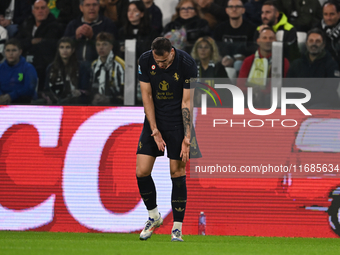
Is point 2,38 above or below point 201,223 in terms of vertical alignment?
above

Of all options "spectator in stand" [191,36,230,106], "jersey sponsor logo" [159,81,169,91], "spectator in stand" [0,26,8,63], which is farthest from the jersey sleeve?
"spectator in stand" [0,26,8,63]

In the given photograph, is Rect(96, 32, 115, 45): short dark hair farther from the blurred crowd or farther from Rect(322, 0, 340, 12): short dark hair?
Rect(322, 0, 340, 12): short dark hair

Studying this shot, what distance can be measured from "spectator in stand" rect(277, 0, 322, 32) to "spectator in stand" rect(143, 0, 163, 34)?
1967 millimetres

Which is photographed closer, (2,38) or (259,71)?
(259,71)

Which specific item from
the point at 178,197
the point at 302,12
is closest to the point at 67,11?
the point at 302,12

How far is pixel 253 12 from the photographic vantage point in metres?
7.92

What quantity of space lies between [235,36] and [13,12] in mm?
4029

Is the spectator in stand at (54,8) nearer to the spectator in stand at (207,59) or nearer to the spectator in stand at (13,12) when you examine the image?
the spectator in stand at (13,12)

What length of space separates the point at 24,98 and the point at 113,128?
172 centimetres

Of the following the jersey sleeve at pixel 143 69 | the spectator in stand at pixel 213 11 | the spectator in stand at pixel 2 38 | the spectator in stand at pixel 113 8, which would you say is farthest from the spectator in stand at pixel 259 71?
the spectator in stand at pixel 2 38

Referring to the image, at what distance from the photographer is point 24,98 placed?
704cm

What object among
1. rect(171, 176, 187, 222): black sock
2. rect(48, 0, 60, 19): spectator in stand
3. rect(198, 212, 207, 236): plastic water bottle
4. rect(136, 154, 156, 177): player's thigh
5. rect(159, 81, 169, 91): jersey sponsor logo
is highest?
rect(48, 0, 60, 19): spectator in stand

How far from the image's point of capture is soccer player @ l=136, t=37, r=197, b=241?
14.9 ft

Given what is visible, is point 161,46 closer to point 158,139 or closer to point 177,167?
point 158,139
